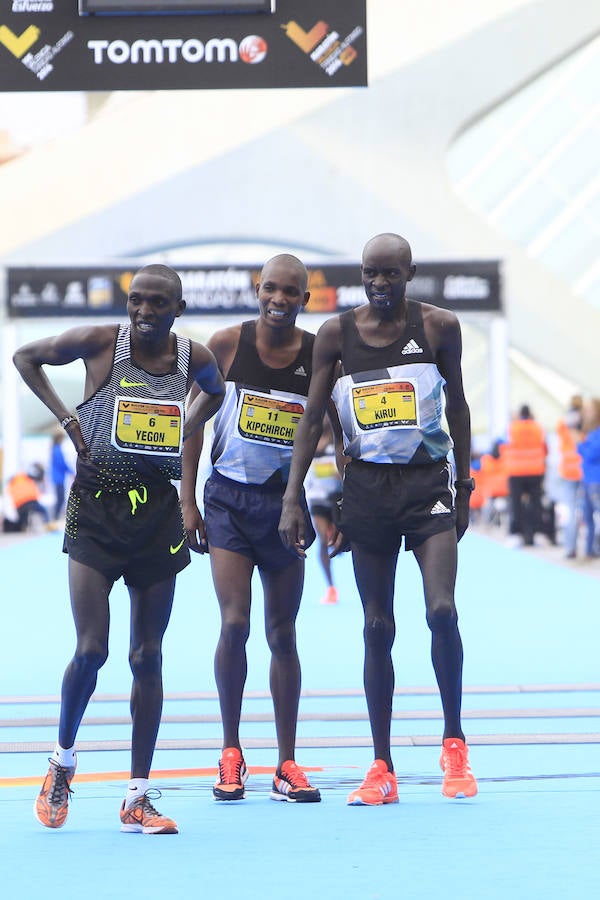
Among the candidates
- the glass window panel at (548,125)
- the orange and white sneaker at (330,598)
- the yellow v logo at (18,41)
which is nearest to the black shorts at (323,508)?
the orange and white sneaker at (330,598)

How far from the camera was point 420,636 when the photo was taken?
9648 mm

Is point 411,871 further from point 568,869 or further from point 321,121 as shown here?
point 321,121

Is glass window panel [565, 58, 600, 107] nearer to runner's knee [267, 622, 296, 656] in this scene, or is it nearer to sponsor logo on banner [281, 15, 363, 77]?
sponsor logo on banner [281, 15, 363, 77]

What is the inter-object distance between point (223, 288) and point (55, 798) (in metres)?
19.5

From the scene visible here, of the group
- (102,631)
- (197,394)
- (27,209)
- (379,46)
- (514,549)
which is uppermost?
(379,46)

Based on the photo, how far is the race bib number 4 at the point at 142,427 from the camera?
4555 mm

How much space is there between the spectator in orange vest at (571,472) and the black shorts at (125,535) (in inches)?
435

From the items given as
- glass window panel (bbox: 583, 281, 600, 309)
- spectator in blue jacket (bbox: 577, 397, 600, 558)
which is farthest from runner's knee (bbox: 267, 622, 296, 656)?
glass window panel (bbox: 583, 281, 600, 309)

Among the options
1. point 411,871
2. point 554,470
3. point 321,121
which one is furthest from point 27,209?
point 411,871

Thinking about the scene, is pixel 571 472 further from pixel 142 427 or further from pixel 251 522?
pixel 142 427

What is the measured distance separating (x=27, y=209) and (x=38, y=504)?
1522 cm

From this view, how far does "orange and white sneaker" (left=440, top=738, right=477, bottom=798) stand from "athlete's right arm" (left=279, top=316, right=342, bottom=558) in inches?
31.3

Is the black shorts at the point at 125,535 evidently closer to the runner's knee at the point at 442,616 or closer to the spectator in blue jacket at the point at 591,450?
the runner's knee at the point at 442,616

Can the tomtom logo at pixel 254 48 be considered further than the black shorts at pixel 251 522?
Yes
